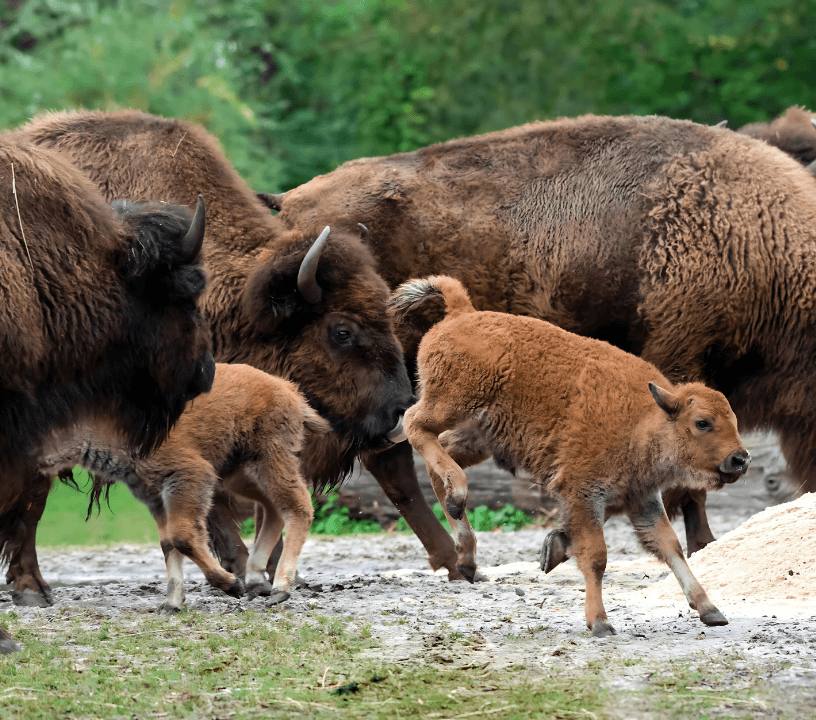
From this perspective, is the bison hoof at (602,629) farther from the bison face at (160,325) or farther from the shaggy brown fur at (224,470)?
the bison face at (160,325)

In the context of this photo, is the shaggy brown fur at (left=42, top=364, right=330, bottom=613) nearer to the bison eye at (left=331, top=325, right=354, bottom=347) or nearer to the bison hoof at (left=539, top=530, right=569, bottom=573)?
the bison eye at (left=331, top=325, right=354, bottom=347)

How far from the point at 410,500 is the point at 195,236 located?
2.81m

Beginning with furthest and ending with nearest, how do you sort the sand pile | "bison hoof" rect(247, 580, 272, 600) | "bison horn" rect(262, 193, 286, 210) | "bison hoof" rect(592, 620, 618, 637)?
"bison horn" rect(262, 193, 286, 210), "bison hoof" rect(247, 580, 272, 600), the sand pile, "bison hoof" rect(592, 620, 618, 637)

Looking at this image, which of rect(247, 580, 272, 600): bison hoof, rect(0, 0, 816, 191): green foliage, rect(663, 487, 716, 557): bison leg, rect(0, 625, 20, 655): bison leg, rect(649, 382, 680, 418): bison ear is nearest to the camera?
rect(0, 625, 20, 655): bison leg

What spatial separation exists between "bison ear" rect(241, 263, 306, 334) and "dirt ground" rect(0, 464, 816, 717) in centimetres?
161

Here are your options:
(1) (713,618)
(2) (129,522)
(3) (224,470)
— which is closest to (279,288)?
(3) (224,470)

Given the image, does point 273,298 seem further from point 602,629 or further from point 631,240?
point 602,629

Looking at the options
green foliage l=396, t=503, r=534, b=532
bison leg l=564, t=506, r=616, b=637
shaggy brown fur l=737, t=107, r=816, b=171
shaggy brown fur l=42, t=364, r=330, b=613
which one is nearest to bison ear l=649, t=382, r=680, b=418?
bison leg l=564, t=506, r=616, b=637

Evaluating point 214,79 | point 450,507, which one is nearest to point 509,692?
point 450,507

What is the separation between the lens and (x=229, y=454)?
5.66m

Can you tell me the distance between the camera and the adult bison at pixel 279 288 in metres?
6.63

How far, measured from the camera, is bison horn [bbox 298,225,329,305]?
6605mm

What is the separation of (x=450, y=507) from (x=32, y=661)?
6.26 ft

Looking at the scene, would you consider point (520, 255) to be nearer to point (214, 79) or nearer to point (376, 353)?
point (376, 353)
